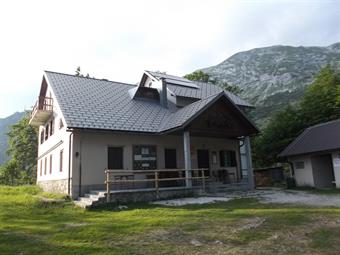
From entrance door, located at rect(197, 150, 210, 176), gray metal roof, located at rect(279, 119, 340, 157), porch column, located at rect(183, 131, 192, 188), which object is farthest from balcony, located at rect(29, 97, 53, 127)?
gray metal roof, located at rect(279, 119, 340, 157)

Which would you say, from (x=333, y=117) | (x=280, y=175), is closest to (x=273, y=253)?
(x=280, y=175)

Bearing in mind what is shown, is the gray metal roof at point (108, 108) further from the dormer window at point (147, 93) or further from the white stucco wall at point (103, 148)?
the white stucco wall at point (103, 148)

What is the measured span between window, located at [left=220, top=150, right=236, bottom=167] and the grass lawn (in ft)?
33.2

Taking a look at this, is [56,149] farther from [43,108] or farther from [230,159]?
[230,159]

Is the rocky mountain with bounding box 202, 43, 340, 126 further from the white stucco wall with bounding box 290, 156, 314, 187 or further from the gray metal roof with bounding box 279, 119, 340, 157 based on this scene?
the white stucco wall with bounding box 290, 156, 314, 187

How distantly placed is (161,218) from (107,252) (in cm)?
339

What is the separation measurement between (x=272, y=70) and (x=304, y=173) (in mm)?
129278

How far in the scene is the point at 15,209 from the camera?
1190 centimetres

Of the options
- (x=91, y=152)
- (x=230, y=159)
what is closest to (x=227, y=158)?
(x=230, y=159)

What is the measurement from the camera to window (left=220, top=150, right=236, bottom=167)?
2070cm

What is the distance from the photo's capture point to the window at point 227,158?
2070 centimetres

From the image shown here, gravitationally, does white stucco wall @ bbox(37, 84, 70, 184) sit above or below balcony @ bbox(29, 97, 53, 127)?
below

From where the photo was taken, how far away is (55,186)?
17344mm

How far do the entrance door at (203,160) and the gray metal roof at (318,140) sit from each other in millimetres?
6154
